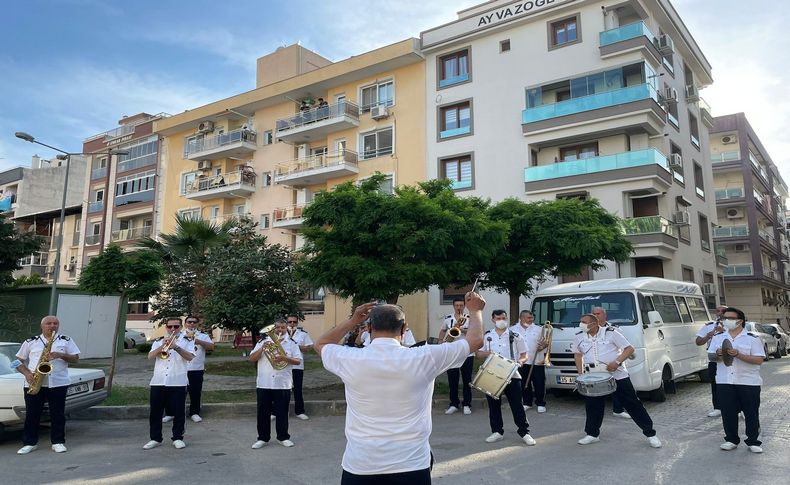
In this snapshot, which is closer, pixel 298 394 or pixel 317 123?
pixel 298 394

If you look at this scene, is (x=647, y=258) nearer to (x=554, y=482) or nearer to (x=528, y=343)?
(x=528, y=343)

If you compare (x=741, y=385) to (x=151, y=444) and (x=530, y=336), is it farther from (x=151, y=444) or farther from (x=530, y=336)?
(x=151, y=444)

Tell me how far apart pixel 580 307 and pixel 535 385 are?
187 centimetres

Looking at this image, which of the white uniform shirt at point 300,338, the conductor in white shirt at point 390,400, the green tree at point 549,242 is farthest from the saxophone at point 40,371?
the green tree at point 549,242

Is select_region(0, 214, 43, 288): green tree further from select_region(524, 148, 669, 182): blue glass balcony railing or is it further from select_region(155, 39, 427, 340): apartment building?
select_region(524, 148, 669, 182): blue glass balcony railing

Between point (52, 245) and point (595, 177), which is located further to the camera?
point (52, 245)

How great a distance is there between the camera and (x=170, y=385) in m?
7.96

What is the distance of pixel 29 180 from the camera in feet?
163

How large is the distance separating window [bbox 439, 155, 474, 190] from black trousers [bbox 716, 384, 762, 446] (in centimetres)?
2052

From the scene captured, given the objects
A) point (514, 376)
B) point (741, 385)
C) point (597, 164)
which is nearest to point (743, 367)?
point (741, 385)

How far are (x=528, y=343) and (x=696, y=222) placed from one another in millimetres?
22977

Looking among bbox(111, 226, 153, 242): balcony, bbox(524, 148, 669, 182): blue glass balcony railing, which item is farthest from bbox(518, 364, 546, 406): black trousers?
bbox(111, 226, 153, 242): balcony

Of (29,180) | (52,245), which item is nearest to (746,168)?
(52,245)

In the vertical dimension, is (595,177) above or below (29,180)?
below
